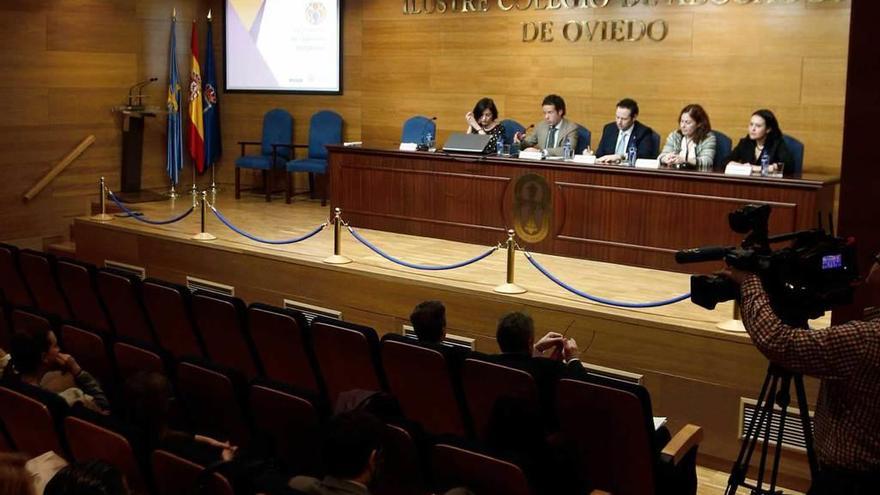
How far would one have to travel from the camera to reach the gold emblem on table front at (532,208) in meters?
7.27

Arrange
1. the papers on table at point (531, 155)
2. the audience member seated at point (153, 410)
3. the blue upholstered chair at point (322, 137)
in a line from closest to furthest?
the audience member seated at point (153, 410)
the papers on table at point (531, 155)
the blue upholstered chair at point (322, 137)

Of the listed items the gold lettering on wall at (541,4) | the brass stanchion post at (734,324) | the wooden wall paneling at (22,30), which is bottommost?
the brass stanchion post at (734,324)

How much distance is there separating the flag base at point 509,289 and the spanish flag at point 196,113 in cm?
630

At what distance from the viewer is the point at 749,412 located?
4832 mm

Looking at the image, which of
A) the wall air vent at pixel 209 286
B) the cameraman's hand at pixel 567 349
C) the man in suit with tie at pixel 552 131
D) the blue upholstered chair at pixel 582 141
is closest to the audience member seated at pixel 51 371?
the cameraman's hand at pixel 567 349

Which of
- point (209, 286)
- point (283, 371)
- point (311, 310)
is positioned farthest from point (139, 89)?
point (283, 371)

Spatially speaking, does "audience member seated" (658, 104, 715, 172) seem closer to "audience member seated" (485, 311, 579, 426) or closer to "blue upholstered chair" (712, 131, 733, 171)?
"blue upholstered chair" (712, 131, 733, 171)

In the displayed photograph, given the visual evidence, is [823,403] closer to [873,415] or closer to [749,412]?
[873,415]

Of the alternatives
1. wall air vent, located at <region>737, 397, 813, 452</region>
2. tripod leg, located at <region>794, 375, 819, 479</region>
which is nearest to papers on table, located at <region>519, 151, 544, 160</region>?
wall air vent, located at <region>737, 397, 813, 452</region>

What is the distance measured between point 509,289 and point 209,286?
2.83 metres

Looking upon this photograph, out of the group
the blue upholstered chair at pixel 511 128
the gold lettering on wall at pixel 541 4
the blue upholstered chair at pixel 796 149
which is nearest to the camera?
the blue upholstered chair at pixel 796 149

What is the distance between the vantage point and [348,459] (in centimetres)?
266

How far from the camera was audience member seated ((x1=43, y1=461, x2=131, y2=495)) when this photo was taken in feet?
7.38

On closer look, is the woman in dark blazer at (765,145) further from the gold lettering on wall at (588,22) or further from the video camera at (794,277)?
the video camera at (794,277)
